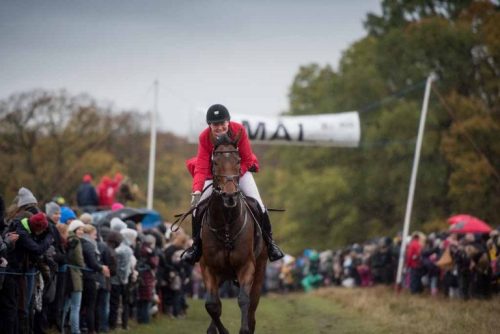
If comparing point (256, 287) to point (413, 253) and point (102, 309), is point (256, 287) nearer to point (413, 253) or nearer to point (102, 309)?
point (102, 309)

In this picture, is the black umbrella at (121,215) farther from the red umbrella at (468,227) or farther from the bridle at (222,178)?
A: the red umbrella at (468,227)

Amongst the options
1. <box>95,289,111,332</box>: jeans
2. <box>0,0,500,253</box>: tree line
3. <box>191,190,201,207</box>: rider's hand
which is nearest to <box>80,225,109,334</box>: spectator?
<box>95,289,111,332</box>: jeans

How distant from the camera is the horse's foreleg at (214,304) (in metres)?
13.0

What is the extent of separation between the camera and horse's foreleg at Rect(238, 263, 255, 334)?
42.0 ft

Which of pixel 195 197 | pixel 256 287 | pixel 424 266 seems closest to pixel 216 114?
pixel 195 197

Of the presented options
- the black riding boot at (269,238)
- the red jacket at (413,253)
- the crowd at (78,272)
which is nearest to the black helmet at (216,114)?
the black riding boot at (269,238)

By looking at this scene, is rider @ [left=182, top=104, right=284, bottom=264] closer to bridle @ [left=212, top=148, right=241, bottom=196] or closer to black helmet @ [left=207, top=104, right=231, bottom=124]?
black helmet @ [left=207, top=104, right=231, bottom=124]

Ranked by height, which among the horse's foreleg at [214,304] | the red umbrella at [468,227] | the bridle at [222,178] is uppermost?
the bridle at [222,178]

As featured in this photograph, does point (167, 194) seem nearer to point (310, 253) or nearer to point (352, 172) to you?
point (352, 172)

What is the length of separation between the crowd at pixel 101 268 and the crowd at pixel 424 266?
0.12 ft

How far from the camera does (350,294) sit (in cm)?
3016

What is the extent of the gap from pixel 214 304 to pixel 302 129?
59.0 ft

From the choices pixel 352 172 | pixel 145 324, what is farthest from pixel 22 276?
pixel 352 172

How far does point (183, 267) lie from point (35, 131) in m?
28.4
